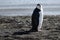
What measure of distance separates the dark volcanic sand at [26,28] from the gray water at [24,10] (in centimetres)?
144

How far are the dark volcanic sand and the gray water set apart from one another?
1.44m

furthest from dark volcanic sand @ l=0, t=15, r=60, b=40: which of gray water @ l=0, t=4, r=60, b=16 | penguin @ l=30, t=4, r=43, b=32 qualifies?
gray water @ l=0, t=4, r=60, b=16

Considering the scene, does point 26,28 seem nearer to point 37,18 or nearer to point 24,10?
point 37,18

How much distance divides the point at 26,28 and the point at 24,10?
5.01 m

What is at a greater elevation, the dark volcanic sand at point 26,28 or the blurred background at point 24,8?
the blurred background at point 24,8

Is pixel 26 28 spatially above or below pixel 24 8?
below

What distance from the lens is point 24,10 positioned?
1881cm

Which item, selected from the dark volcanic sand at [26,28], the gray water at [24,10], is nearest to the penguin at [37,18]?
the dark volcanic sand at [26,28]

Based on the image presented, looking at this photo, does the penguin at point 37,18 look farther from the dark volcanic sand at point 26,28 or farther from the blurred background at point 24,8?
the blurred background at point 24,8

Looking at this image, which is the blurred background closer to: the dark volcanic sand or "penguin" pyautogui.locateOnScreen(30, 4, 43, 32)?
the dark volcanic sand

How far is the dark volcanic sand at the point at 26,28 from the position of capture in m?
12.2

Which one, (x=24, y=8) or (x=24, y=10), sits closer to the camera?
(x=24, y=10)

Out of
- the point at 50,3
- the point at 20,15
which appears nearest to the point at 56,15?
the point at 20,15

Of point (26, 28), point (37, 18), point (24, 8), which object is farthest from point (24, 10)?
point (37, 18)
